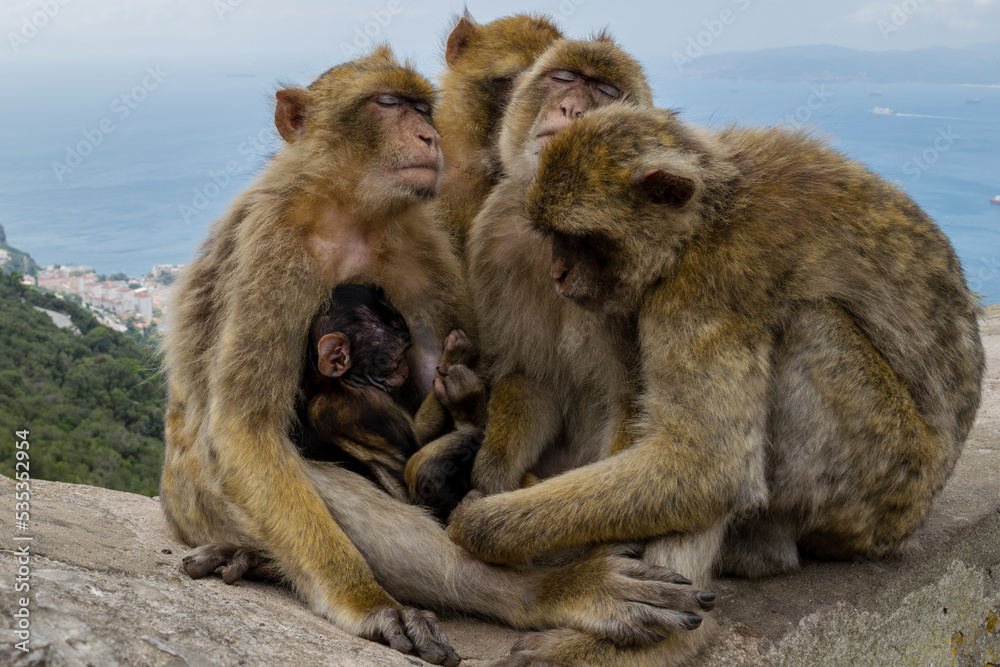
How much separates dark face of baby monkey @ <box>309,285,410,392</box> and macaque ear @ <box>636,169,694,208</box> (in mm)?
1278

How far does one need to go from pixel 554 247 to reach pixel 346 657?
1647mm

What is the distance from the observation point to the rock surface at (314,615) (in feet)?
7.86

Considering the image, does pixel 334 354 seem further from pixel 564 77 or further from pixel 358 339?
pixel 564 77

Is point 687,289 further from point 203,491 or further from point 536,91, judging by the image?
point 203,491

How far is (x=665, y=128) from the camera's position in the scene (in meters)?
3.41

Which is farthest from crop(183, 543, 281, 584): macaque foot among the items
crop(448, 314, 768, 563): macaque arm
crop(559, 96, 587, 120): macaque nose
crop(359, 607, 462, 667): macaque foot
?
crop(559, 96, 587, 120): macaque nose

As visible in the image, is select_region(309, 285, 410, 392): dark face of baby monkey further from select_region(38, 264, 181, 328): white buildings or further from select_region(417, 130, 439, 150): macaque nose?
select_region(38, 264, 181, 328): white buildings

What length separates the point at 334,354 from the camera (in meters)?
3.70

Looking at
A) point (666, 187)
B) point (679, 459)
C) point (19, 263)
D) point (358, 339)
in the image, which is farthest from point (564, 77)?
point (19, 263)

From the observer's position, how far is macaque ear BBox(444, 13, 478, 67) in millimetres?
5145

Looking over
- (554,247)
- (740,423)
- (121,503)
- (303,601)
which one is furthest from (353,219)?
(121,503)

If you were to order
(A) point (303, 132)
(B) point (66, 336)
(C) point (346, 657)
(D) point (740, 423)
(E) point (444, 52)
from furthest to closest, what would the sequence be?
(B) point (66, 336), (E) point (444, 52), (A) point (303, 132), (D) point (740, 423), (C) point (346, 657)

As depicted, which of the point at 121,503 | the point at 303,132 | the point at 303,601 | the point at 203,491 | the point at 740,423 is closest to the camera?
the point at 740,423

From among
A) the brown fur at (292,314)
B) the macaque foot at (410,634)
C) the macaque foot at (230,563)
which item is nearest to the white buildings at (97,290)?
the brown fur at (292,314)
